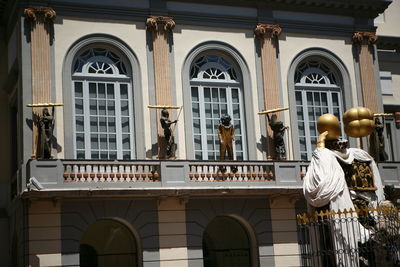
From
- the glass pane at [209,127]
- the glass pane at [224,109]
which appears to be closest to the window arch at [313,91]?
the glass pane at [224,109]

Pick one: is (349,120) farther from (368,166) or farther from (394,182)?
(394,182)

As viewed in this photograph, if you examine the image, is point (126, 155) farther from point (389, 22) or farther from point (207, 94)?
point (389, 22)

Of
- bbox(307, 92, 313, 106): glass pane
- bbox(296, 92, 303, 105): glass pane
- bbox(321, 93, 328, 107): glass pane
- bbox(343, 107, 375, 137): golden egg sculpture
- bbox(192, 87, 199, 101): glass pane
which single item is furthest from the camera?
bbox(321, 93, 328, 107): glass pane

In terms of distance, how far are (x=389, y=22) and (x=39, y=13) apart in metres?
15.5

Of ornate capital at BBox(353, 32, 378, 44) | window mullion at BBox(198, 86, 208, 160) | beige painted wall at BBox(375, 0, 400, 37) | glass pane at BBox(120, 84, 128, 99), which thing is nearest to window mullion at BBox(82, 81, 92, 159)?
glass pane at BBox(120, 84, 128, 99)

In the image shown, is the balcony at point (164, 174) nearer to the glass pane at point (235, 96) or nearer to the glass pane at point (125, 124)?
the glass pane at point (125, 124)

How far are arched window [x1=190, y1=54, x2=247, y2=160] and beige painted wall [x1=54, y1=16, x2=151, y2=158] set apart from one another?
1.82 metres

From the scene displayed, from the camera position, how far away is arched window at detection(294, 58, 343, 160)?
2706 cm

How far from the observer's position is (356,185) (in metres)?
12.9

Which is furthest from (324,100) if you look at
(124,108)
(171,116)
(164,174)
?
(124,108)

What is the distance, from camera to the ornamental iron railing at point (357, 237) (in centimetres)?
1198

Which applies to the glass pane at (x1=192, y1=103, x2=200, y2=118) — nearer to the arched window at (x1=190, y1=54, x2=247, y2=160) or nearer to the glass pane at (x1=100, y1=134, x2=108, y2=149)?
the arched window at (x1=190, y1=54, x2=247, y2=160)

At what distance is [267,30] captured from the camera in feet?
88.4

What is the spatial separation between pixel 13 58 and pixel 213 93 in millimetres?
6899
